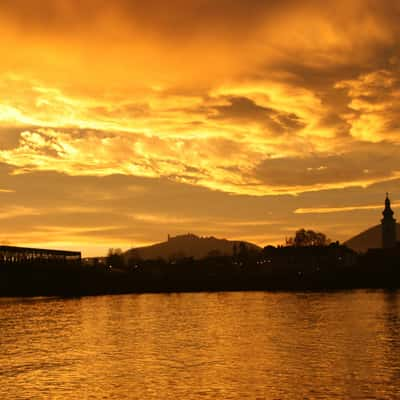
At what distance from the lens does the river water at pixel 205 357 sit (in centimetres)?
4078

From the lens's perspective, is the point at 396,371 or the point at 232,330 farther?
the point at 232,330

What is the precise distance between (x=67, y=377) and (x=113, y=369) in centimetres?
403

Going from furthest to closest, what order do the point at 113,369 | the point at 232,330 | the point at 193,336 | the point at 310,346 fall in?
1. the point at 232,330
2. the point at 193,336
3. the point at 310,346
4. the point at 113,369

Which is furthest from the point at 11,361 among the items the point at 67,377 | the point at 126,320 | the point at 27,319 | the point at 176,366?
the point at 27,319

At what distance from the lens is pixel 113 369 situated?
49.3m

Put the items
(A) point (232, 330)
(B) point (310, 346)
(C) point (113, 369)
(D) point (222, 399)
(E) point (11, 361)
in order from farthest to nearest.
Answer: (A) point (232, 330) < (B) point (310, 346) < (E) point (11, 361) < (C) point (113, 369) < (D) point (222, 399)

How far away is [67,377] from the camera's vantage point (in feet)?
152

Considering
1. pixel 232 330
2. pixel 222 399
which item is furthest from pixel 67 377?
pixel 232 330

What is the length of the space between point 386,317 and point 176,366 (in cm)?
4656

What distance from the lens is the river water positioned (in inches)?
1606

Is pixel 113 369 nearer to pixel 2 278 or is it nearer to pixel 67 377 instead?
pixel 67 377

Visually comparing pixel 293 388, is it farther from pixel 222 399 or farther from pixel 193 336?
pixel 193 336

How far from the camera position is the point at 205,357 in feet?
179

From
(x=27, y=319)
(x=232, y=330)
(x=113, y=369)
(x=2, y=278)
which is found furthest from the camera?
(x=2, y=278)
